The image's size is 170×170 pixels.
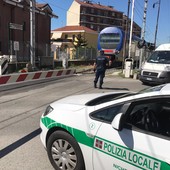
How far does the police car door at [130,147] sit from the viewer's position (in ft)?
9.55

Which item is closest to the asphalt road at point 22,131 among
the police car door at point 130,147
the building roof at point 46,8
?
the police car door at point 130,147

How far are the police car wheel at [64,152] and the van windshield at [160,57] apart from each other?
11.6 metres

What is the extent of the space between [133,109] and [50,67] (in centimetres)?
2216

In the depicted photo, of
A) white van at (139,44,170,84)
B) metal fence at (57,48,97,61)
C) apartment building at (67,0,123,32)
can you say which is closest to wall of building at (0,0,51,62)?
metal fence at (57,48,97,61)

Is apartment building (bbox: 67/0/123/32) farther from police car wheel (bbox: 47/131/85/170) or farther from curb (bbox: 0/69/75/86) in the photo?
police car wheel (bbox: 47/131/85/170)

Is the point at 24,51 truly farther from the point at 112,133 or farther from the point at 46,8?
the point at 112,133

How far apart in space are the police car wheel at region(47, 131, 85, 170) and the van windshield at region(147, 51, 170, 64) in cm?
1162

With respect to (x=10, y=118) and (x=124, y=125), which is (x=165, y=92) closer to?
(x=124, y=125)

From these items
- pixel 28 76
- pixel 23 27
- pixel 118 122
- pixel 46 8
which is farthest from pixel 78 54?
pixel 118 122

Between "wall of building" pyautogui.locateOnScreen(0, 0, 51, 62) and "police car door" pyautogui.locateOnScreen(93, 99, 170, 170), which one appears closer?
"police car door" pyautogui.locateOnScreen(93, 99, 170, 170)

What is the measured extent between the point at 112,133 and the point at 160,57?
41.3 ft

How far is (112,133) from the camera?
3359 mm

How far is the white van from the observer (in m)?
13.9

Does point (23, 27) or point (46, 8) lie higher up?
point (46, 8)
